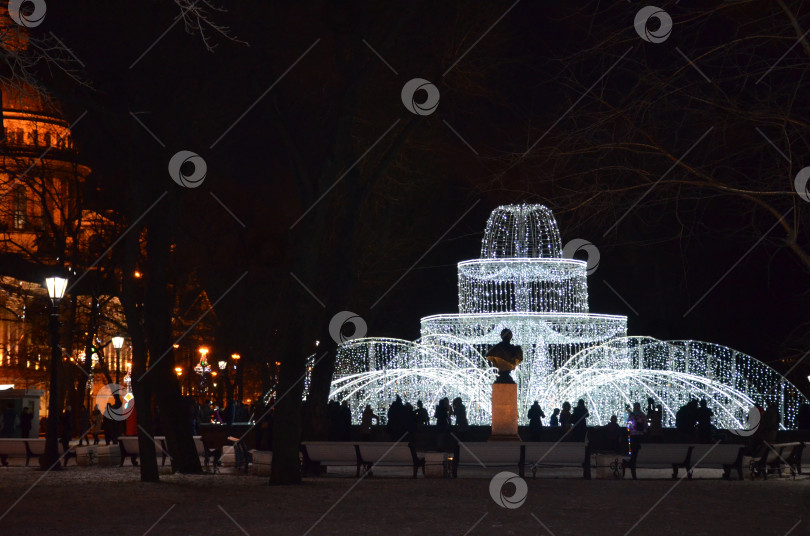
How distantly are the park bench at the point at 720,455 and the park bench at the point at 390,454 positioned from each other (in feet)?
15.0

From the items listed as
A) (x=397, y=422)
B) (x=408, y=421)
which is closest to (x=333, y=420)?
(x=397, y=422)

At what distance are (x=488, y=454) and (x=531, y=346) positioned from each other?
11.8m

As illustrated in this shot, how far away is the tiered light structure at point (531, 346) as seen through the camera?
28.5 meters

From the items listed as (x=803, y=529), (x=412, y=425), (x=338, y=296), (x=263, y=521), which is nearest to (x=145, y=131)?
(x=338, y=296)

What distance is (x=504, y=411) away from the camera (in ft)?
66.6

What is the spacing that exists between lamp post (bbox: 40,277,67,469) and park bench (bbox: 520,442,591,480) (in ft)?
28.6

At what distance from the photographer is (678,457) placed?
1862 centimetres

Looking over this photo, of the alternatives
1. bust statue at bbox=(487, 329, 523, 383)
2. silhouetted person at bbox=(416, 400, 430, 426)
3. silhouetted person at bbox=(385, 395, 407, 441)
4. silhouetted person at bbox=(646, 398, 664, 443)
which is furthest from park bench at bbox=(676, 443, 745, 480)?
silhouetted person at bbox=(416, 400, 430, 426)

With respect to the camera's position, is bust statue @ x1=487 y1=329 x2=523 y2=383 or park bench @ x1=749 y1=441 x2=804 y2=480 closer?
park bench @ x1=749 y1=441 x2=804 y2=480

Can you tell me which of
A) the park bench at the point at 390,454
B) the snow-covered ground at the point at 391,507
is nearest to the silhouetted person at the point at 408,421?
the park bench at the point at 390,454

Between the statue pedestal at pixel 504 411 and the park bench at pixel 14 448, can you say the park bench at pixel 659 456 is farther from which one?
the park bench at pixel 14 448

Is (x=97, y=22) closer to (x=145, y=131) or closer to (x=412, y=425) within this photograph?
(x=145, y=131)

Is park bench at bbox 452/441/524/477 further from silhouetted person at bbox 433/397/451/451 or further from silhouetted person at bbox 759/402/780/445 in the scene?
silhouetted person at bbox 759/402/780/445

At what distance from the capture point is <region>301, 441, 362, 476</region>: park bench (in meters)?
18.5
